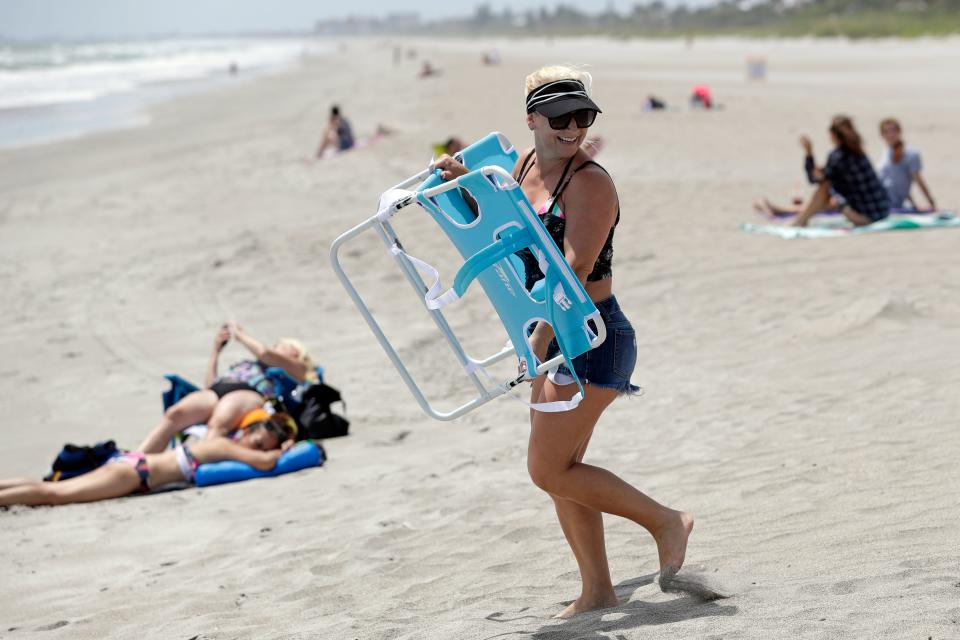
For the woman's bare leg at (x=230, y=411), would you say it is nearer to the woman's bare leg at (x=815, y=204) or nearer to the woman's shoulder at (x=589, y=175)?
the woman's shoulder at (x=589, y=175)

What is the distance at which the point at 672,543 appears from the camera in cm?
335

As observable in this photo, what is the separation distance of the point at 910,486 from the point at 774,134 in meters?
13.9

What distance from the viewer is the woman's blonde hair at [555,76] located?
3039mm

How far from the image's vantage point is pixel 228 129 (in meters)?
24.5

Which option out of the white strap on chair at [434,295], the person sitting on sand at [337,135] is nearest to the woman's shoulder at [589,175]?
the white strap on chair at [434,295]

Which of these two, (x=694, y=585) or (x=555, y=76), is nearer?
(x=555, y=76)

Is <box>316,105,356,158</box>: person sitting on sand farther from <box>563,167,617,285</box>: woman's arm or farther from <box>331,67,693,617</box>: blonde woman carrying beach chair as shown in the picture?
<box>563,167,617,285</box>: woman's arm

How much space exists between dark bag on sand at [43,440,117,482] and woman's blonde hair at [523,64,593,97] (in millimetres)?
3473

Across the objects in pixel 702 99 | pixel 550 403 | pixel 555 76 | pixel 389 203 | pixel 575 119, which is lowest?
pixel 702 99

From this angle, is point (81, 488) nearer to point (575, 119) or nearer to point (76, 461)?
point (76, 461)

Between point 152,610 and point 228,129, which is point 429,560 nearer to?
point 152,610

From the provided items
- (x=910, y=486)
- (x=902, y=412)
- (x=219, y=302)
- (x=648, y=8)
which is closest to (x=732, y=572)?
(x=910, y=486)

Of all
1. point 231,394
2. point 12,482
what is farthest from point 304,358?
point 12,482

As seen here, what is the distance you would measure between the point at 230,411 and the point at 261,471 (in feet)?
1.32
